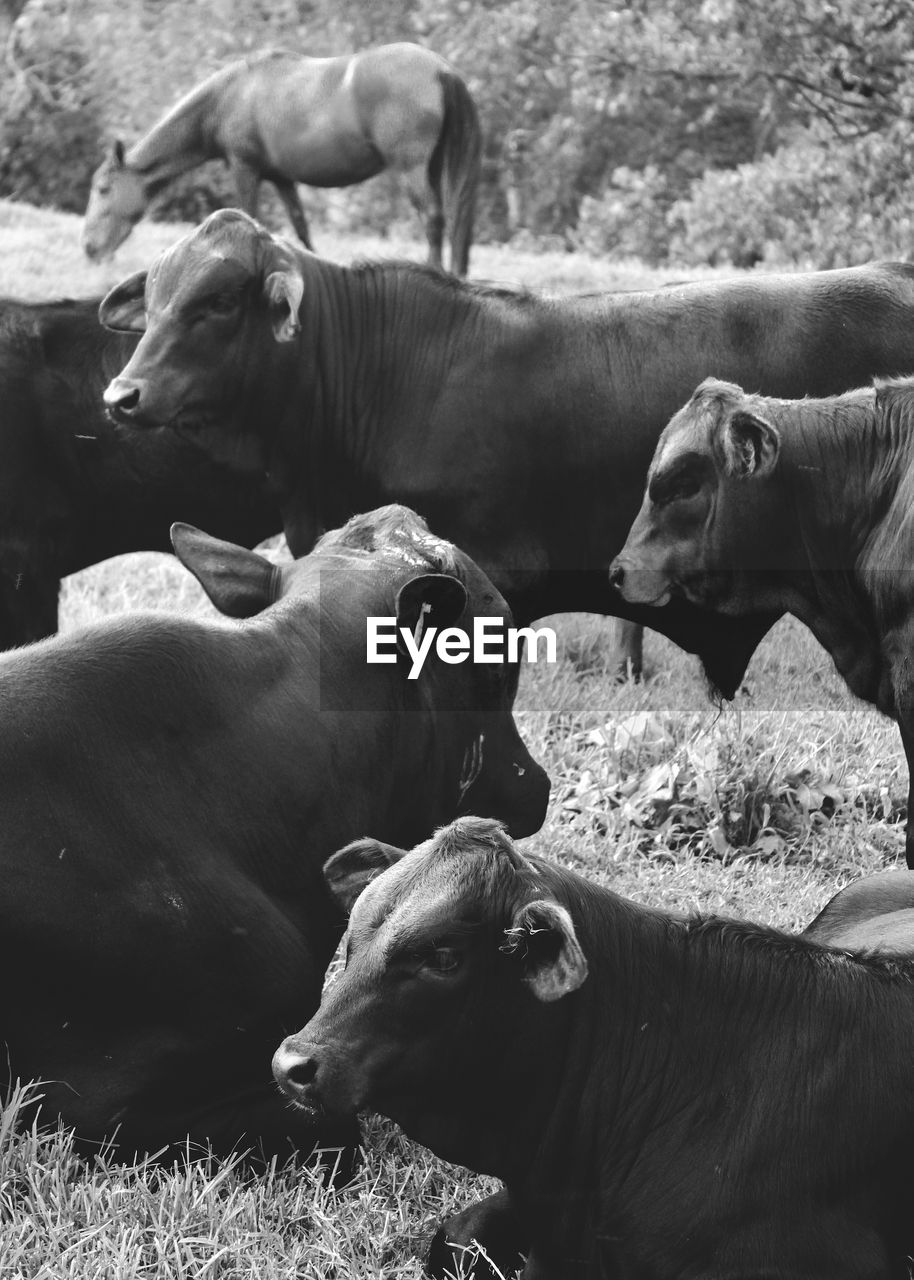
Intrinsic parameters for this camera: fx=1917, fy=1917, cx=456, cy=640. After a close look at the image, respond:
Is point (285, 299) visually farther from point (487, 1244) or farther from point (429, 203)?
point (429, 203)

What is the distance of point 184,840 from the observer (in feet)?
15.0

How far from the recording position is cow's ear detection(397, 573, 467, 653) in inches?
189

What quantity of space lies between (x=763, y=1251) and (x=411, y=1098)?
29.8 inches

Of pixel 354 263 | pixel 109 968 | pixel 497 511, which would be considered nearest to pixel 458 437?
pixel 497 511

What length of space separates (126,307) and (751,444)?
2811mm

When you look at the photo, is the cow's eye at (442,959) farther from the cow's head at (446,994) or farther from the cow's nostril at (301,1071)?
the cow's nostril at (301,1071)

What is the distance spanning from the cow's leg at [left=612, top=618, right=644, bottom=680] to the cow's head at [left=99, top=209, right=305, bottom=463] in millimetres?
2125

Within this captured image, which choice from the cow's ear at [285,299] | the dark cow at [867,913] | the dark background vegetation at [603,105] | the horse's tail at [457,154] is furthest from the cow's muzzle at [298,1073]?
the dark background vegetation at [603,105]

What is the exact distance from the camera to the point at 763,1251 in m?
3.79

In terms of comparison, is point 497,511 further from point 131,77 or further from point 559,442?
point 131,77

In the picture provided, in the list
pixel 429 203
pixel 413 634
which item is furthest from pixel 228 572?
pixel 429 203

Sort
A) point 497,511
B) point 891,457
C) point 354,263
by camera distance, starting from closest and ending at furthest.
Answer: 1. point 891,457
2. point 497,511
3. point 354,263

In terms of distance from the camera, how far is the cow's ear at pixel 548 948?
12.0 feet

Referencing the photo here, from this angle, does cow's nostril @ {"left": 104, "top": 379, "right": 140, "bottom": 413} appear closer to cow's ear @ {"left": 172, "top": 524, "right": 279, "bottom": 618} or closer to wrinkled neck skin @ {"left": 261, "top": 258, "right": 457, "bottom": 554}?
wrinkled neck skin @ {"left": 261, "top": 258, "right": 457, "bottom": 554}
